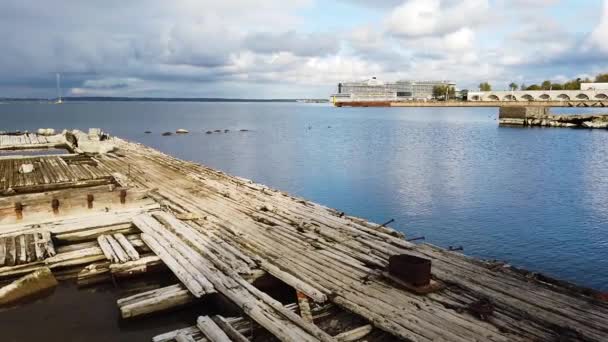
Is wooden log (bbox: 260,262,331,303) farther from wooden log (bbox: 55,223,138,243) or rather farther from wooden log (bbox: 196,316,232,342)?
wooden log (bbox: 55,223,138,243)

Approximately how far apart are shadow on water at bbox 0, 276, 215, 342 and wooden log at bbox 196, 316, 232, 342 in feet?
5.01

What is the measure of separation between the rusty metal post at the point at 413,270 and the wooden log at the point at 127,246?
20.1 feet

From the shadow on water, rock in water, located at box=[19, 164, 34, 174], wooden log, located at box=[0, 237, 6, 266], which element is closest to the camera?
the shadow on water

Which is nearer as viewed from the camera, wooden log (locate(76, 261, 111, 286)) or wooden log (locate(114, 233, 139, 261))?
wooden log (locate(76, 261, 111, 286))

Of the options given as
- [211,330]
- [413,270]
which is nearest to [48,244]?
[211,330]

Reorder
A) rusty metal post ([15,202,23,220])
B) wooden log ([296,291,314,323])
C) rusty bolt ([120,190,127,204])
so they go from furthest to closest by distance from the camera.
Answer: rusty bolt ([120,190,127,204]), rusty metal post ([15,202,23,220]), wooden log ([296,291,314,323])

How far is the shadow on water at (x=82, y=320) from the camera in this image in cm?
834

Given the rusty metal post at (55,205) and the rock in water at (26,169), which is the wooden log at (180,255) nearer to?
the rusty metal post at (55,205)

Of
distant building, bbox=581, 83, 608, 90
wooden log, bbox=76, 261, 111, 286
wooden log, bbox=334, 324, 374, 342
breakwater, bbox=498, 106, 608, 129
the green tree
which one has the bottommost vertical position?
wooden log, bbox=76, 261, 111, 286

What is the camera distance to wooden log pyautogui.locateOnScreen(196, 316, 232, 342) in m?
6.69

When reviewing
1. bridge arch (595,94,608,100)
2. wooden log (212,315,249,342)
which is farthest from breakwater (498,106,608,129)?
bridge arch (595,94,608,100)

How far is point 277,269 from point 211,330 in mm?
2232

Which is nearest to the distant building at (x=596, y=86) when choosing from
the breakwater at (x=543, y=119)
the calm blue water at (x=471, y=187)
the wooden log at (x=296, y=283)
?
the breakwater at (x=543, y=119)

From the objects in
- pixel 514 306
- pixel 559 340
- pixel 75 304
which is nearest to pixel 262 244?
pixel 75 304
